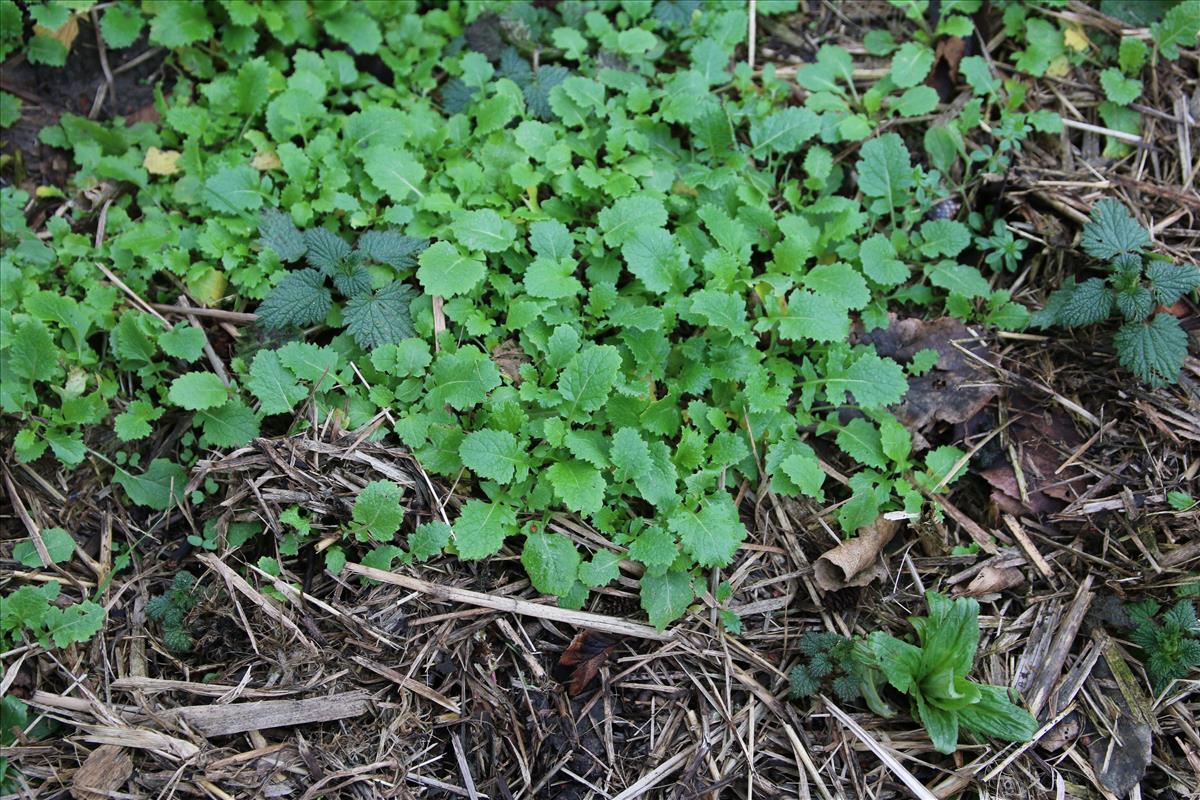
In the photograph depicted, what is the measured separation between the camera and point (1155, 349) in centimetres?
285

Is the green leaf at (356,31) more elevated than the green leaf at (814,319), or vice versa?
the green leaf at (356,31)

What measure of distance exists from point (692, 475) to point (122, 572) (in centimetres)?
190

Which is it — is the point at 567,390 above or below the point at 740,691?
above

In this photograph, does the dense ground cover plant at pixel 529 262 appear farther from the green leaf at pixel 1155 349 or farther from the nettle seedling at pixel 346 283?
the green leaf at pixel 1155 349

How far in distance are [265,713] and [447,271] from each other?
1.50m

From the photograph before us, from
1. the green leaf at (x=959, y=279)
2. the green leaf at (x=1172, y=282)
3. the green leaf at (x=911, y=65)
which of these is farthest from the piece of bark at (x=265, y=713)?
the green leaf at (x=911, y=65)

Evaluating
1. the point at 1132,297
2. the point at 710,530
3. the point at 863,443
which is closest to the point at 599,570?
the point at 710,530

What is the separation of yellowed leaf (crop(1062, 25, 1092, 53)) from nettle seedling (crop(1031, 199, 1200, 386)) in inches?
33.7

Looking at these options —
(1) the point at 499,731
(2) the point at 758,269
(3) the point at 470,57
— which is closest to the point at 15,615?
(1) the point at 499,731

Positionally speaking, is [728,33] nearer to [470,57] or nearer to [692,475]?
[470,57]

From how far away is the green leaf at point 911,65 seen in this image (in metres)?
3.47

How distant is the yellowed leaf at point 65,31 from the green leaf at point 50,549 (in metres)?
2.09

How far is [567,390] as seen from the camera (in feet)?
9.20

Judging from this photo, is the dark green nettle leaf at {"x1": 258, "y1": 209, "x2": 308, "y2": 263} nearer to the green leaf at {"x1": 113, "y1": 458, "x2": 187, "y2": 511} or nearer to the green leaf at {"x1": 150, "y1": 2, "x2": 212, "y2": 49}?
the green leaf at {"x1": 113, "y1": 458, "x2": 187, "y2": 511}
